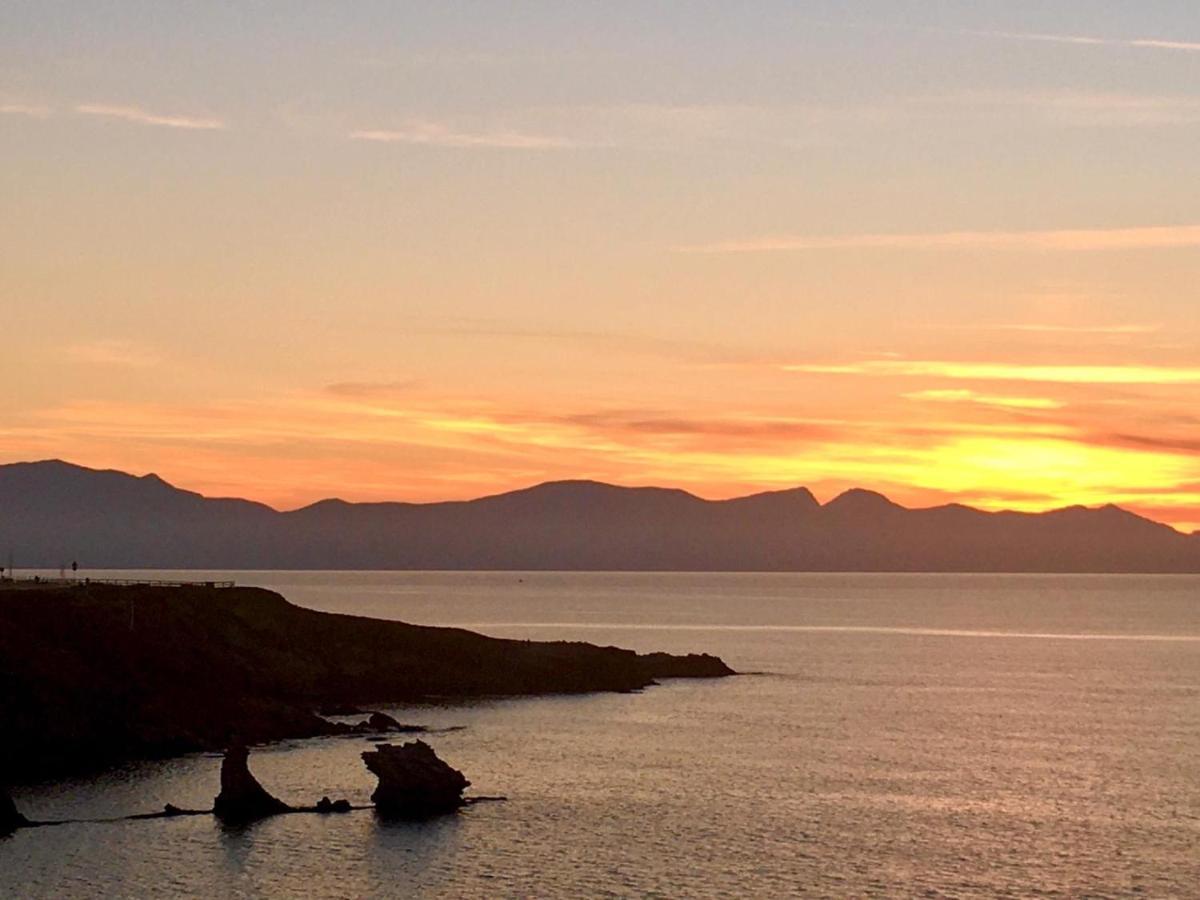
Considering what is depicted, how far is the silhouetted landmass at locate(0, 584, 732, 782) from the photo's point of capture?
9912 cm

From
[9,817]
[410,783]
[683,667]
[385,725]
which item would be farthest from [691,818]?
[683,667]

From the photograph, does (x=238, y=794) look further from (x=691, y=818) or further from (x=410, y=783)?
(x=691, y=818)

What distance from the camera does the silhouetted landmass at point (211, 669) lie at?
3903 inches

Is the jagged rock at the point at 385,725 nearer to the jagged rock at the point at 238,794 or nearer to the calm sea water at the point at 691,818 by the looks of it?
the calm sea water at the point at 691,818

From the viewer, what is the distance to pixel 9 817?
7662 centimetres

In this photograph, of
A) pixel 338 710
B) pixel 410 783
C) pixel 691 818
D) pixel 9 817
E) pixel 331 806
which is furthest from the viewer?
pixel 338 710

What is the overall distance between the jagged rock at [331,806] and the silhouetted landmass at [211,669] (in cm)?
601

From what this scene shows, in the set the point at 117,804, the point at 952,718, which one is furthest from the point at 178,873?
the point at 952,718

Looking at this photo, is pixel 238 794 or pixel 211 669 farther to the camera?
pixel 211 669

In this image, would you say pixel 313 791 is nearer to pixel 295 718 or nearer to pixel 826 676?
pixel 295 718

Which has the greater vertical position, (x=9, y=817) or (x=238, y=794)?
(x=238, y=794)

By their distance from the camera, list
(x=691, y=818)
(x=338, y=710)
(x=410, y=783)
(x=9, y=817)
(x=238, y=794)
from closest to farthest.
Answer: (x=9, y=817) → (x=238, y=794) → (x=410, y=783) → (x=691, y=818) → (x=338, y=710)

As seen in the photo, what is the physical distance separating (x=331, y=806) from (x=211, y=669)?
41745mm

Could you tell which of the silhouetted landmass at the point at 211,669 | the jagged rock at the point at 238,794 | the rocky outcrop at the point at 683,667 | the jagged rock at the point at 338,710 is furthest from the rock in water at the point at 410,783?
the rocky outcrop at the point at 683,667
